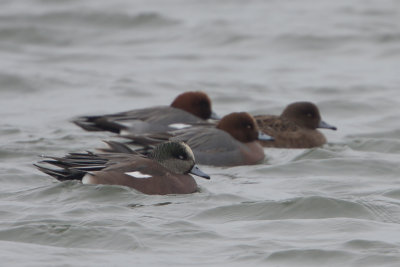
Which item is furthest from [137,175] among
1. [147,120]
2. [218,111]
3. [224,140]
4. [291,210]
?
[218,111]

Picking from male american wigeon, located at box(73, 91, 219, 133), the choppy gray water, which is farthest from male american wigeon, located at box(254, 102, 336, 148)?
male american wigeon, located at box(73, 91, 219, 133)

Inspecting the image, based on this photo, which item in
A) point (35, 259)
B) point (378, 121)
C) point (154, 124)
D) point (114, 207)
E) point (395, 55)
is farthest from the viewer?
point (395, 55)

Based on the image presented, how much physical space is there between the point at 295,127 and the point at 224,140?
1.42m

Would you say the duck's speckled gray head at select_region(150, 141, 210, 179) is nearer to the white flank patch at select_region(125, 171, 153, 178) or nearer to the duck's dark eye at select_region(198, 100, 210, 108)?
the white flank patch at select_region(125, 171, 153, 178)

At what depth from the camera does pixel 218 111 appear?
1402 cm

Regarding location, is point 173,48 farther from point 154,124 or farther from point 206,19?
point 154,124

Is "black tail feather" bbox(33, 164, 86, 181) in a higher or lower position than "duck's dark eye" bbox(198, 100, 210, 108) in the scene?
lower

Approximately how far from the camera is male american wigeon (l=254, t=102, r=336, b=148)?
11625mm

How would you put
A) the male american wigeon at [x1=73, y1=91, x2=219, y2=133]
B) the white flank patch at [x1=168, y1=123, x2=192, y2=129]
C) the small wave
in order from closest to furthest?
the small wave < the white flank patch at [x1=168, y1=123, x2=192, y2=129] < the male american wigeon at [x1=73, y1=91, x2=219, y2=133]

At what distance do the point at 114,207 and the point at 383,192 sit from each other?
255 centimetres

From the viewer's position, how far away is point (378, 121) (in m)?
13.4

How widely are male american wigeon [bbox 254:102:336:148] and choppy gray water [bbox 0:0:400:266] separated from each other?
0.17m

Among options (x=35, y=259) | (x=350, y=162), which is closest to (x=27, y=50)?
(x=350, y=162)

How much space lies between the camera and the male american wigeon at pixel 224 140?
34.4ft
